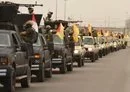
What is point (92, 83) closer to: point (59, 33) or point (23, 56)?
point (23, 56)

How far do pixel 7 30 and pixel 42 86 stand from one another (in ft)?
11.4

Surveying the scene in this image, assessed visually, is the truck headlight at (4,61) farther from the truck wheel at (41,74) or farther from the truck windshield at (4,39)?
the truck wheel at (41,74)

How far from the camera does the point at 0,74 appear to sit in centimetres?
1755

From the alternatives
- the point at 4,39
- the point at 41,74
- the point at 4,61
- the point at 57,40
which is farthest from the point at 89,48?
the point at 4,61

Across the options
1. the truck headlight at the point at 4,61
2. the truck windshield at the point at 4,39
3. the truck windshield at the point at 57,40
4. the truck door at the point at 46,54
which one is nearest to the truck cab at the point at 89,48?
the truck windshield at the point at 57,40

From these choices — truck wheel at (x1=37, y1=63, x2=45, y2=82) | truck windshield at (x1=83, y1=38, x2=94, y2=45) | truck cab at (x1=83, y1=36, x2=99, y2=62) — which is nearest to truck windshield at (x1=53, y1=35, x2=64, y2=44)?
truck wheel at (x1=37, y1=63, x2=45, y2=82)

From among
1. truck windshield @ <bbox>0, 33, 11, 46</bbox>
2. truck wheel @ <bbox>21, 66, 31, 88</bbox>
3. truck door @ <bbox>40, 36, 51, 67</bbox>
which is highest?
truck windshield @ <bbox>0, 33, 11, 46</bbox>

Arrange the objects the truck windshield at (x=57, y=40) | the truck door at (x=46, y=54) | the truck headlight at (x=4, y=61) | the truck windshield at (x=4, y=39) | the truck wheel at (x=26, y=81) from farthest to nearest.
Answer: the truck windshield at (x=57, y=40) → the truck door at (x=46, y=54) → the truck wheel at (x=26, y=81) → the truck windshield at (x=4, y=39) → the truck headlight at (x=4, y=61)

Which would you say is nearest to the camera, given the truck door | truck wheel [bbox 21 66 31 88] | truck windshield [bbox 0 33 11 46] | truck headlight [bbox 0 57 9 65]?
truck headlight [bbox 0 57 9 65]

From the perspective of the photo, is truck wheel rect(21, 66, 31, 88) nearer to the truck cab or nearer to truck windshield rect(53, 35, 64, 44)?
truck windshield rect(53, 35, 64, 44)

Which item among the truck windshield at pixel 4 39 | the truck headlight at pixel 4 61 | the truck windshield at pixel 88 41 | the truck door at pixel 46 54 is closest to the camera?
the truck headlight at pixel 4 61

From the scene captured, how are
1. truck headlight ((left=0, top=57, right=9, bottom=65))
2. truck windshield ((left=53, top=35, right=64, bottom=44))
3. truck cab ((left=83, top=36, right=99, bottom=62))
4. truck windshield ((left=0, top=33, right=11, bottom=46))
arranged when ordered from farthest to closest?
truck cab ((left=83, top=36, right=99, bottom=62))
truck windshield ((left=53, top=35, right=64, bottom=44))
truck windshield ((left=0, top=33, right=11, bottom=46))
truck headlight ((left=0, top=57, right=9, bottom=65))

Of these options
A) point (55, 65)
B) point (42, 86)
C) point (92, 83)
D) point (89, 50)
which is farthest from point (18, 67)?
point (89, 50)

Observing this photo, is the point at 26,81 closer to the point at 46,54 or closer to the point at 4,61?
the point at 4,61
